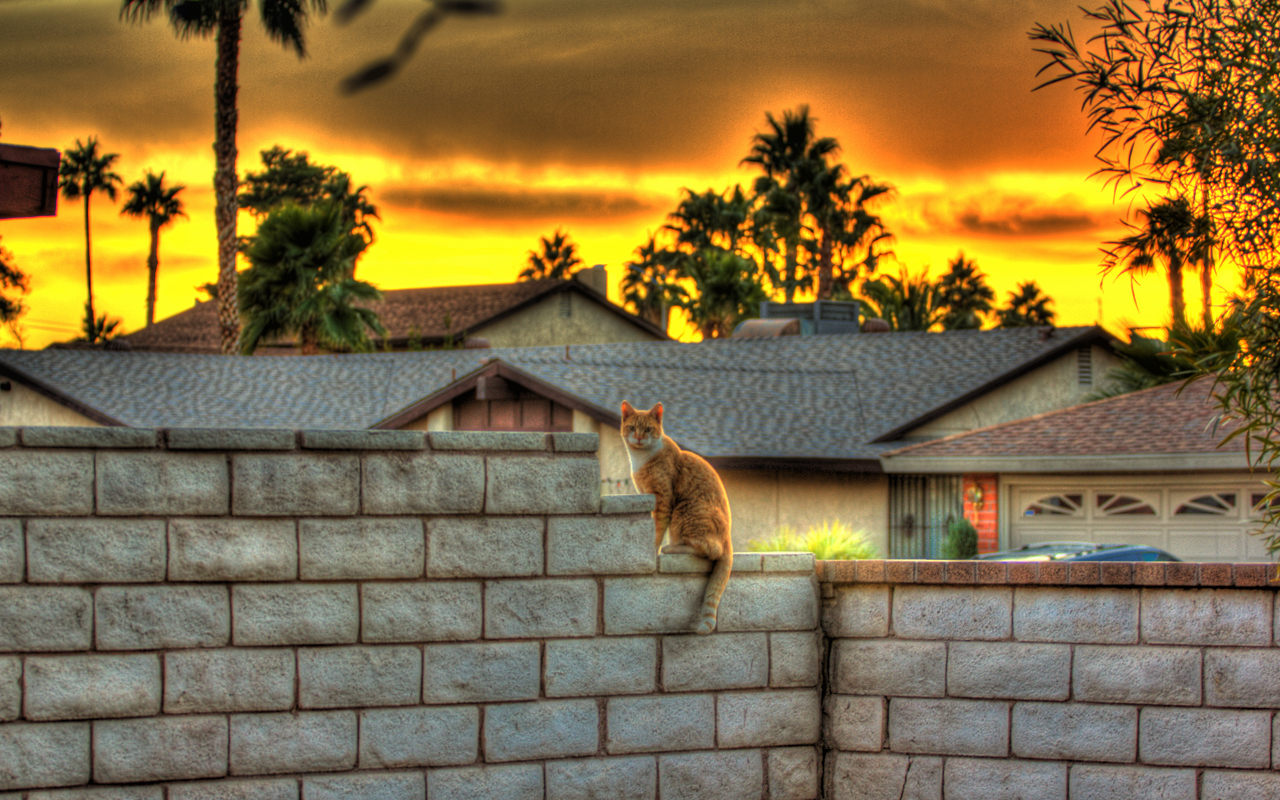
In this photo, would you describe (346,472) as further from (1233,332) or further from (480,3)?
(1233,332)

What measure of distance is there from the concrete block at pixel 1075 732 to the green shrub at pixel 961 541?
13809mm

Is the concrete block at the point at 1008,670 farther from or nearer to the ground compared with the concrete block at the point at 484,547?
nearer to the ground

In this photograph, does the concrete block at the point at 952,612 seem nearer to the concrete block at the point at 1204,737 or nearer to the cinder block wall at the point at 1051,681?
the cinder block wall at the point at 1051,681

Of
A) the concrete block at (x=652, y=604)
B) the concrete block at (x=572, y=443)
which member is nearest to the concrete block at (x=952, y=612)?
the concrete block at (x=652, y=604)

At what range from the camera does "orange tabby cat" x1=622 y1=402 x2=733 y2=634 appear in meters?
7.17

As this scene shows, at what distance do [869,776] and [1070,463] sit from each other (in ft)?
43.7

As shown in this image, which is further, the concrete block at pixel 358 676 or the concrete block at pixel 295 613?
the concrete block at pixel 358 676

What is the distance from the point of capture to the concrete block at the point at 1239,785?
6.98 metres

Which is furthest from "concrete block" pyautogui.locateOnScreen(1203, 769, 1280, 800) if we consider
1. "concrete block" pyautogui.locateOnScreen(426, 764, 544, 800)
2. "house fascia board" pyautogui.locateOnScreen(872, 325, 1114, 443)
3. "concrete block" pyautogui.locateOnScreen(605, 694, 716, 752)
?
"house fascia board" pyautogui.locateOnScreen(872, 325, 1114, 443)

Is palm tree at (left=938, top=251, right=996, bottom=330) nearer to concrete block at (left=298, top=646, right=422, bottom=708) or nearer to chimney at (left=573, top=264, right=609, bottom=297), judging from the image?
chimney at (left=573, top=264, right=609, bottom=297)

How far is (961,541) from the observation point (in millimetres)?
21094

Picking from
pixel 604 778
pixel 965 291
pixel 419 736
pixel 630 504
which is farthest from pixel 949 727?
pixel 965 291

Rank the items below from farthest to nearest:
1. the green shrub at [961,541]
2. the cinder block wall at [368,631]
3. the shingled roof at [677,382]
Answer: the shingled roof at [677,382], the green shrub at [961,541], the cinder block wall at [368,631]

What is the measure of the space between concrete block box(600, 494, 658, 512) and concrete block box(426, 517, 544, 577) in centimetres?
38
